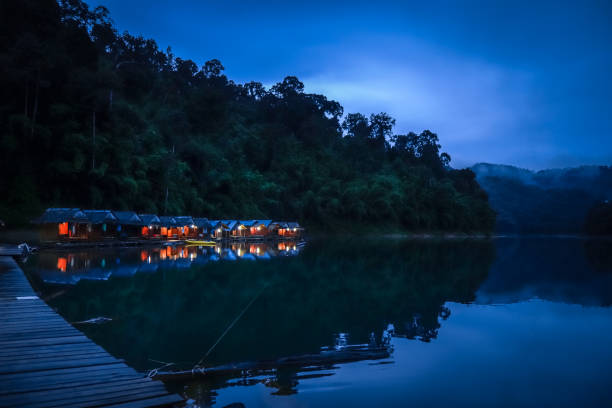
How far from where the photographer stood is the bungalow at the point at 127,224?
110ft

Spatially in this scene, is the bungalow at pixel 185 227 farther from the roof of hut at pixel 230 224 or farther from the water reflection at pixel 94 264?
the water reflection at pixel 94 264

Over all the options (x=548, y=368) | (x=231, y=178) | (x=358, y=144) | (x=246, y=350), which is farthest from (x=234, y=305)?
(x=358, y=144)

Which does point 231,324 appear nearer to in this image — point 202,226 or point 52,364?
point 52,364

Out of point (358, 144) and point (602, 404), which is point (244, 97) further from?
point (602, 404)

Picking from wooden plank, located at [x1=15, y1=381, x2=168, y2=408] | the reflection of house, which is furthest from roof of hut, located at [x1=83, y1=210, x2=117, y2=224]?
wooden plank, located at [x1=15, y1=381, x2=168, y2=408]

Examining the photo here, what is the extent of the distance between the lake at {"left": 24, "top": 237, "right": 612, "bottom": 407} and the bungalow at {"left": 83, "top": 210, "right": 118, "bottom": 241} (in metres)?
10.6

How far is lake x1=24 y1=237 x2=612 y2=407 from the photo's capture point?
6.87m

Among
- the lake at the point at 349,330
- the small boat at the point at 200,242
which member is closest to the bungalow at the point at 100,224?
the small boat at the point at 200,242

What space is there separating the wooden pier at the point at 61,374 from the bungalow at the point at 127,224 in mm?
28163

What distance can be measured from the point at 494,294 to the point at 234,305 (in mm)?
11750

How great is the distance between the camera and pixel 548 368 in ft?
27.7

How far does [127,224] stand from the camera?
115 feet

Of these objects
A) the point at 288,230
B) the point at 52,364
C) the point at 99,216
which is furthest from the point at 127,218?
the point at 52,364

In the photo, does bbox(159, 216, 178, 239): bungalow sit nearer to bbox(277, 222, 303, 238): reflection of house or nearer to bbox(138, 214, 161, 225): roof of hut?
bbox(138, 214, 161, 225): roof of hut
